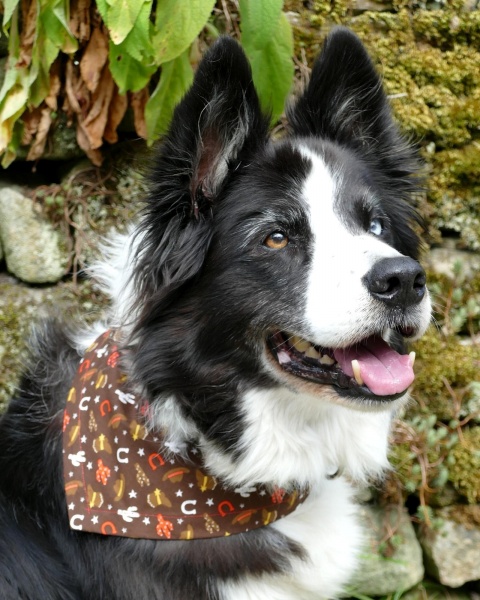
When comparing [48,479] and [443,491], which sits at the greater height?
[48,479]

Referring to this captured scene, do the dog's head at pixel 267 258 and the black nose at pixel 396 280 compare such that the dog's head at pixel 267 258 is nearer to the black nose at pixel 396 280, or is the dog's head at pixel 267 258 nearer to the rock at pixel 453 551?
the black nose at pixel 396 280

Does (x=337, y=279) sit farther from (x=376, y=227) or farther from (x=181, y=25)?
(x=181, y=25)

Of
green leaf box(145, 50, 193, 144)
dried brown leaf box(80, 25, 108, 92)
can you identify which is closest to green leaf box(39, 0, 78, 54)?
dried brown leaf box(80, 25, 108, 92)

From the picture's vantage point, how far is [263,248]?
2.35m

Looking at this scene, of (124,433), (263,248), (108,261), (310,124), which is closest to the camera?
(263,248)

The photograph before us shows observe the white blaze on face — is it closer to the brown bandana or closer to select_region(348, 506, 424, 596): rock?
the brown bandana

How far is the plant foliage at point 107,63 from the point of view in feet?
9.75

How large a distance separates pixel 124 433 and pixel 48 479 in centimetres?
40

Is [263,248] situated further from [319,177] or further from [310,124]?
[310,124]

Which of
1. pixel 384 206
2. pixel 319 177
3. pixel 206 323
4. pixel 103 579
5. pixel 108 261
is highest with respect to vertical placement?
pixel 319 177

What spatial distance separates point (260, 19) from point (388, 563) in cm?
273

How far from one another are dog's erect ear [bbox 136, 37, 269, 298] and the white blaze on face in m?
0.31

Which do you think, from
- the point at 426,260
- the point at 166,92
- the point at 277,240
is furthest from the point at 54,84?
the point at 426,260

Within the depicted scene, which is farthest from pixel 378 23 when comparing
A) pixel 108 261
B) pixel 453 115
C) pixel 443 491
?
pixel 443 491
